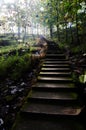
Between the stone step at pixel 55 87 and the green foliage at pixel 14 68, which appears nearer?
the stone step at pixel 55 87

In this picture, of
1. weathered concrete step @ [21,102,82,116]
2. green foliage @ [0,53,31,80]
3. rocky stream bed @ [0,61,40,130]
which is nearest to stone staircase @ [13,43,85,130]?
weathered concrete step @ [21,102,82,116]

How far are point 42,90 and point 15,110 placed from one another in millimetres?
1296

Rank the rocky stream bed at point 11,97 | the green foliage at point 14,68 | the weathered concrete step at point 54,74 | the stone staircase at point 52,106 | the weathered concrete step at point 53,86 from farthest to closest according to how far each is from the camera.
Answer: the green foliage at point 14,68 < the weathered concrete step at point 54,74 < the weathered concrete step at point 53,86 < the rocky stream bed at point 11,97 < the stone staircase at point 52,106

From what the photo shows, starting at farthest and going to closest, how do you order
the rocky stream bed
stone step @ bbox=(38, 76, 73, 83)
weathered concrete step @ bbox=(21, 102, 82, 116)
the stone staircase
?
stone step @ bbox=(38, 76, 73, 83) < the rocky stream bed < weathered concrete step @ bbox=(21, 102, 82, 116) < the stone staircase

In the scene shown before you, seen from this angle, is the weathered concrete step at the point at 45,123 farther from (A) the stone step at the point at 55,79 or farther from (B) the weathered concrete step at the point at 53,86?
(A) the stone step at the point at 55,79

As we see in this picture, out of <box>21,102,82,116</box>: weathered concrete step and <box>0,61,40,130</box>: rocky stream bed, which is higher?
<box>21,102,82,116</box>: weathered concrete step

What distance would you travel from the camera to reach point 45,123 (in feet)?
16.0

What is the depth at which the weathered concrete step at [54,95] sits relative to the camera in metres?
5.96

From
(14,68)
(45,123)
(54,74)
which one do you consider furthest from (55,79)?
(14,68)

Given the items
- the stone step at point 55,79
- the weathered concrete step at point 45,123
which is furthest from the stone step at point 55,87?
the weathered concrete step at point 45,123

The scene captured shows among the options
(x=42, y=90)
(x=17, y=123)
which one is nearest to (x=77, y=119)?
(x=17, y=123)

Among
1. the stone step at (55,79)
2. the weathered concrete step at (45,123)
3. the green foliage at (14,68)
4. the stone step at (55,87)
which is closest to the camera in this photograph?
the weathered concrete step at (45,123)

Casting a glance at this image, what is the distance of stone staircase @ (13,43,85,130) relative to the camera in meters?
4.77

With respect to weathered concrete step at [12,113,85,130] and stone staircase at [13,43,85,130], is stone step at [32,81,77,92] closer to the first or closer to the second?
stone staircase at [13,43,85,130]
